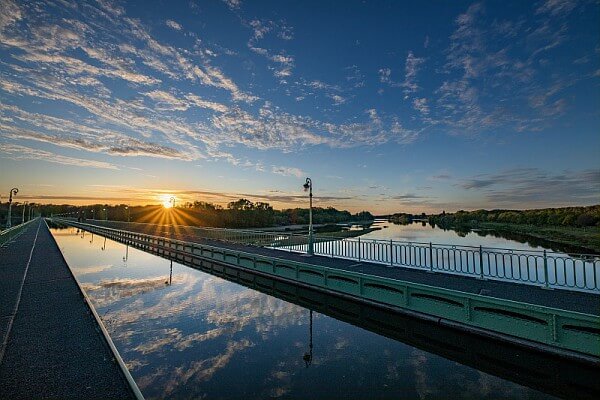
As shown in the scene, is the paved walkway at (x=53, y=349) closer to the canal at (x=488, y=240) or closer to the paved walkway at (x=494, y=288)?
the paved walkway at (x=494, y=288)

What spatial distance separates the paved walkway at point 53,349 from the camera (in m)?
5.30

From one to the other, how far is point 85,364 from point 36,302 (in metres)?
6.01

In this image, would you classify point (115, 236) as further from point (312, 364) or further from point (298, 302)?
point (312, 364)

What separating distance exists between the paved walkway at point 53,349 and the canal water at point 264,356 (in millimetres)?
1134

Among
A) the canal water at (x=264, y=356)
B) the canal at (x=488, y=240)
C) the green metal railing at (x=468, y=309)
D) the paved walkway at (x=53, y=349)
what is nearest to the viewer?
the paved walkway at (x=53, y=349)

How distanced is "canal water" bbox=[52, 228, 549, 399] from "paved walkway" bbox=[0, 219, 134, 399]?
1.13 metres

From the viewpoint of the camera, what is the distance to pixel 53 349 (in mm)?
6750

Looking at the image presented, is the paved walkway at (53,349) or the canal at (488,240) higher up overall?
the paved walkway at (53,349)

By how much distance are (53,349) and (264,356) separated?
16.0 ft

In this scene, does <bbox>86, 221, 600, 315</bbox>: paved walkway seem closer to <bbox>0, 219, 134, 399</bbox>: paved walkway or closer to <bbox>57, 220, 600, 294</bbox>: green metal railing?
<bbox>57, 220, 600, 294</bbox>: green metal railing

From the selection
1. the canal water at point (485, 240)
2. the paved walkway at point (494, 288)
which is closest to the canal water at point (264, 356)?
the paved walkway at point (494, 288)

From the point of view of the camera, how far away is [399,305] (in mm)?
10297

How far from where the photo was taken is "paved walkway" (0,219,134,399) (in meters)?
5.30

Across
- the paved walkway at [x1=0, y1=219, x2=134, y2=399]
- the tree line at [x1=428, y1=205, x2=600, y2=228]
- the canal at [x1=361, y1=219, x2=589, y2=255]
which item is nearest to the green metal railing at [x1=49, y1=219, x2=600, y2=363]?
the paved walkway at [x1=0, y1=219, x2=134, y2=399]
